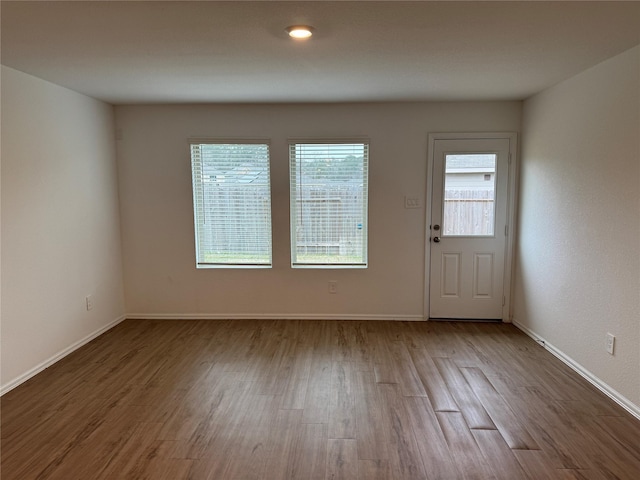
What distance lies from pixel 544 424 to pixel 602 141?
2.01 meters

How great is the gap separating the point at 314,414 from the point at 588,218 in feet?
8.18

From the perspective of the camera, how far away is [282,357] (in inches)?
130

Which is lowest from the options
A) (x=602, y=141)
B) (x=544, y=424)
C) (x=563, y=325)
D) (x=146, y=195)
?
(x=544, y=424)

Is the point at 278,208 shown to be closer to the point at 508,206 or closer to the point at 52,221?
the point at 52,221

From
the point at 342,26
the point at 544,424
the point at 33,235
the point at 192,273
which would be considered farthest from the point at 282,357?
the point at 342,26

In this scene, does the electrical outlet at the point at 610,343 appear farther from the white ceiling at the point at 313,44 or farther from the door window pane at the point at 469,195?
the white ceiling at the point at 313,44

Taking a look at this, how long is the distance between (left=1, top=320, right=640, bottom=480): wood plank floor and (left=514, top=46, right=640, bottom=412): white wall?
318 mm

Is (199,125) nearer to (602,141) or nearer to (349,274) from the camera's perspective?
(349,274)

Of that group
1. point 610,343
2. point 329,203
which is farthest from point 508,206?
point 329,203

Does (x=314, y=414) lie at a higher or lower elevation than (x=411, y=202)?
lower

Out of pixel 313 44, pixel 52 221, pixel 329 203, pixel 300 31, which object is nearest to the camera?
pixel 300 31

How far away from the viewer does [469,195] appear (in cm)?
404

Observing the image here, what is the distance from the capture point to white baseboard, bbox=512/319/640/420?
8.02ft

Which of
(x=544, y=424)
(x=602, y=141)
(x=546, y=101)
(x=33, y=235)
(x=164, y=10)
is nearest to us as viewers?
(x=164, y=10)
